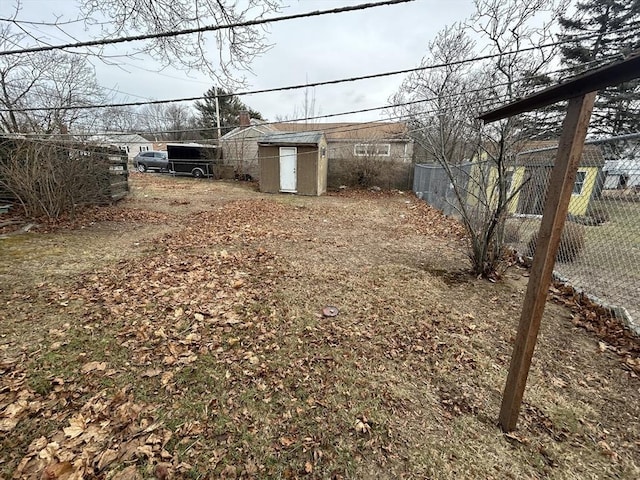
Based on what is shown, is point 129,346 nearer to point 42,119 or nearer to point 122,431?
point 122,431

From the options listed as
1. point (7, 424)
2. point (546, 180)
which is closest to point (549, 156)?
point (546, 180)

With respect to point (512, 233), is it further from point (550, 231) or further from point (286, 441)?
point (286, 441)

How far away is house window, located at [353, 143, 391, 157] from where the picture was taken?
15633 millimetres

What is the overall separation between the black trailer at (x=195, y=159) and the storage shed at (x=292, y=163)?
5.78 m

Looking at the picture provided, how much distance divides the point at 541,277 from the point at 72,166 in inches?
345

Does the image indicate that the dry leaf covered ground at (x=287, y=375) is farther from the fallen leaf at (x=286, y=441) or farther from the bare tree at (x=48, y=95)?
the bare tree at (x=48, y=95)

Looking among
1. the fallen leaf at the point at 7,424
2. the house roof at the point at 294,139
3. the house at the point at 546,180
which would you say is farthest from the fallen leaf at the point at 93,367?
the house roof at the point at 294,139

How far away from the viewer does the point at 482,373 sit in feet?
8.00

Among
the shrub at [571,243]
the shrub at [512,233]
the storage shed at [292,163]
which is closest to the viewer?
the shrub at [571,243]

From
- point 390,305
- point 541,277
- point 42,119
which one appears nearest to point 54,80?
point 42,119

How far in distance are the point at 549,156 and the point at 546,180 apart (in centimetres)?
96

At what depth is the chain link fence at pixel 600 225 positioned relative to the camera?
3.24 meters

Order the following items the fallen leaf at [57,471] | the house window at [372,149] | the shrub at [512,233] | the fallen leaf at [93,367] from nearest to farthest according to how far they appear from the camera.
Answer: the fallen leaf at [57,471] → the fallen leaf at [93,367] → the shrub at [512,233] → the house window at [372,149]

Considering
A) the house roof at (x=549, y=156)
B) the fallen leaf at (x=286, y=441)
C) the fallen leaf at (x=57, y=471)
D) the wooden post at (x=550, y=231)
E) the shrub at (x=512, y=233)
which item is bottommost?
the fallen leaf at (x=286, y=441)
